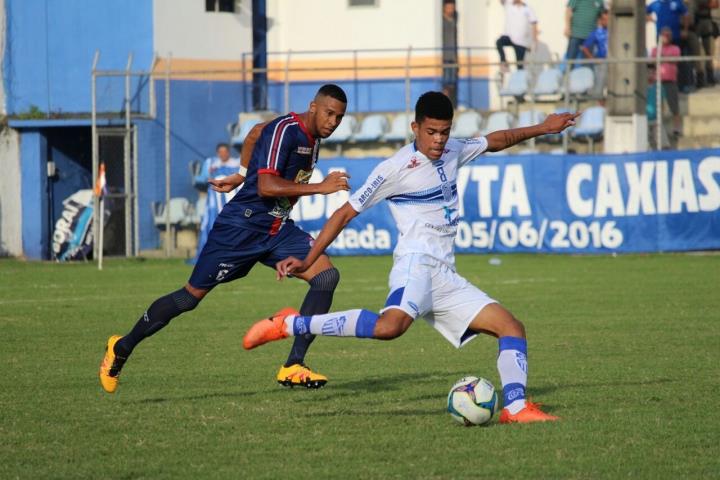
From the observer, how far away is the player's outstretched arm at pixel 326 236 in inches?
321

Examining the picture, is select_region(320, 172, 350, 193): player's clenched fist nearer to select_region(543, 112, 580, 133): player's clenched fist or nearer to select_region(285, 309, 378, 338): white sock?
select_region(285, 309, 378, 338): white sock

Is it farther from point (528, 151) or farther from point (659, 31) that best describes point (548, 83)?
point (659, 31)

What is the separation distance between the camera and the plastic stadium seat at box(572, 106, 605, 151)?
26.2m

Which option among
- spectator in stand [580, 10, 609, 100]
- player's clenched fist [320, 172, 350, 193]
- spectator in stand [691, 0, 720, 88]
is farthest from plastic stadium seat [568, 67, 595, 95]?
player's clenched fist [320, 172, 350, 193]

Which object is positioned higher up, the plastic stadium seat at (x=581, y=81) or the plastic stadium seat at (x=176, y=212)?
the plastic stadium seat at (x=581, y=81)

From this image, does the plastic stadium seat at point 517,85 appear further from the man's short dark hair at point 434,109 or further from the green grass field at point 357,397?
the man's short dark hair at point 434,109

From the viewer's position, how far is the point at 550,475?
260 inches

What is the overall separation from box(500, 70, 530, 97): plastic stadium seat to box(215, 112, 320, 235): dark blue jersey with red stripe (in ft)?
62.8

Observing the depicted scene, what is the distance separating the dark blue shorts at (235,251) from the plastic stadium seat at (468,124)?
58.1 ft

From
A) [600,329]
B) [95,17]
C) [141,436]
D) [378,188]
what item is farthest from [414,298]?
[95,17]

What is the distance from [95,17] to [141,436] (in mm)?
22857

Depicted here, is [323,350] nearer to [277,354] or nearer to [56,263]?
[277,354]

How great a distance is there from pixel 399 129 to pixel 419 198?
20.2 metres

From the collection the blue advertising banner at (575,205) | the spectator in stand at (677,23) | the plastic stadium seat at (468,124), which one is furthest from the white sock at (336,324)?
the spectator in stand at (677,23)
